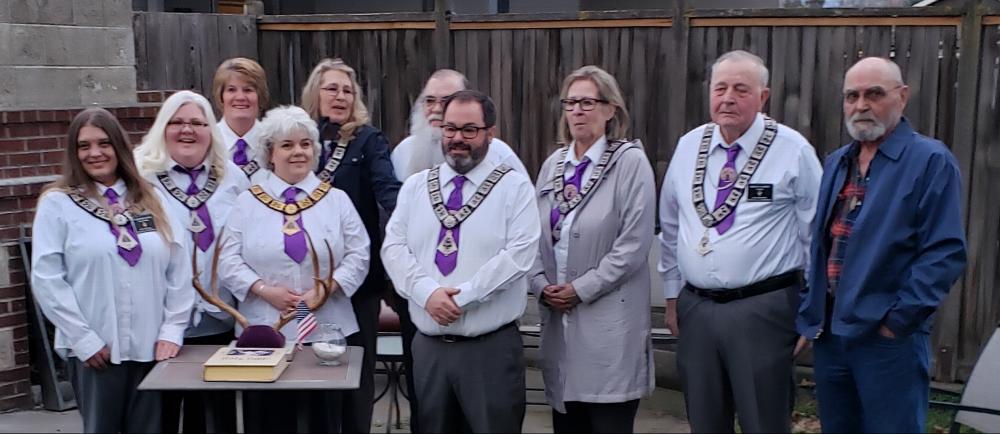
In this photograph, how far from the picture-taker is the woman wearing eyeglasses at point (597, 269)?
4.58 meters

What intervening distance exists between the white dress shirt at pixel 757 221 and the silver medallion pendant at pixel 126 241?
223cm

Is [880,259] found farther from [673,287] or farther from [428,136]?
[428,136]

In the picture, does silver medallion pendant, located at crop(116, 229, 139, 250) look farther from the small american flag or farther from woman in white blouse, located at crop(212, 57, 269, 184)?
woman in white blouse, located at crop(212, 57, 269, 184)

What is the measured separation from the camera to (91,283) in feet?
13.8

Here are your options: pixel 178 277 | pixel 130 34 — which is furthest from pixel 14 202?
pixel 178 277

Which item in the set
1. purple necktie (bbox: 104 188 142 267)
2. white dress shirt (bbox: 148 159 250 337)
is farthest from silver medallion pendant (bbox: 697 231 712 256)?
purple necktie (bbox: 104 188 142 267)

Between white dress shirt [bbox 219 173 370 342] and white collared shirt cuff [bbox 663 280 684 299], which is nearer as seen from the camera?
white dress shirt [bbox 219 173 370 342]

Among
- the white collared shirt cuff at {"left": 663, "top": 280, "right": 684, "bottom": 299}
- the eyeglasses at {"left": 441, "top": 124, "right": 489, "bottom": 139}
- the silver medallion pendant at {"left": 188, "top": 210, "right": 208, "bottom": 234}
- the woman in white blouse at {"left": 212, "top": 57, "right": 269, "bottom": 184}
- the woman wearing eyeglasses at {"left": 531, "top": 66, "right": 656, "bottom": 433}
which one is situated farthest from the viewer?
the woman in white blouse at {"left": 212, "top": 57, "right": 269, "bottom": 184}

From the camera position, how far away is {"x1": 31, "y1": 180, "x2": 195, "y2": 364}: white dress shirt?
13.6 ft

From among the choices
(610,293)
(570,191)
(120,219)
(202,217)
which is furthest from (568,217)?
(120,219)

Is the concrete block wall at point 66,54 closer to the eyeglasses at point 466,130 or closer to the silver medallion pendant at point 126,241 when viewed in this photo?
the silver medallion pendant at point 126,241

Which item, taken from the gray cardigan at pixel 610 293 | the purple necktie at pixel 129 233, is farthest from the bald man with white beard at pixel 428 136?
the purple necktie at pixel 129 233

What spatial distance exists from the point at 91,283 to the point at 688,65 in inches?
153

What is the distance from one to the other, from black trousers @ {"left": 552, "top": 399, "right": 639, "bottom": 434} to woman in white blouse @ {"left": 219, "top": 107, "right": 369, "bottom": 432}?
3.49 feet
